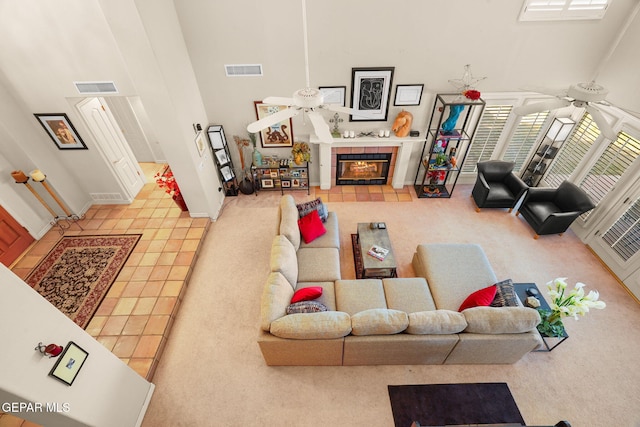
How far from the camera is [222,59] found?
4887 millimetres

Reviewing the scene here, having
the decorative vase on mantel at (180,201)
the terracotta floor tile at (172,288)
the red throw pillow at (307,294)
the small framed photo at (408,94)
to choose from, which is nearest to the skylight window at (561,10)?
the small framed photo at (408,94)

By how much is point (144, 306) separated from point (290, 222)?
2499mm

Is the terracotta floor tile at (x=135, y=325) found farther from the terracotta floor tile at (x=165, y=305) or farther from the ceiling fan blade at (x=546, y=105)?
the ceiling fan blade at (x=546, y=105)

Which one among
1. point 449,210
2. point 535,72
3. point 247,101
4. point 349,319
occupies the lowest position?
point 449,210

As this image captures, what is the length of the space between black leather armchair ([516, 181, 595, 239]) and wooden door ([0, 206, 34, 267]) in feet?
30.0

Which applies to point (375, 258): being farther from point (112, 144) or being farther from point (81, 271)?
point (112, 144)

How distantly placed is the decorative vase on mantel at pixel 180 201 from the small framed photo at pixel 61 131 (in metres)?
1.73

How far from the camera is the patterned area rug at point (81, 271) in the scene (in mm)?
4328

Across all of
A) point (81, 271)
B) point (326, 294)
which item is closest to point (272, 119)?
point (326, 294)

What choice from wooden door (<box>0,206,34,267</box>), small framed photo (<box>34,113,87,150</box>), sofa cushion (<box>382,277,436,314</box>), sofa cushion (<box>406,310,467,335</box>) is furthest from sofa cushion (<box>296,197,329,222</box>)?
wooden door (<box>0,206,34,267</box>)

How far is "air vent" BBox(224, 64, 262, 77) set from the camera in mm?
4961

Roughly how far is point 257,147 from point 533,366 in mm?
5788

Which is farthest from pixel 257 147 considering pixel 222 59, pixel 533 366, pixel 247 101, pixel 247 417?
pixel 533 366

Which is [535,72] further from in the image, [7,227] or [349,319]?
[7,227]
